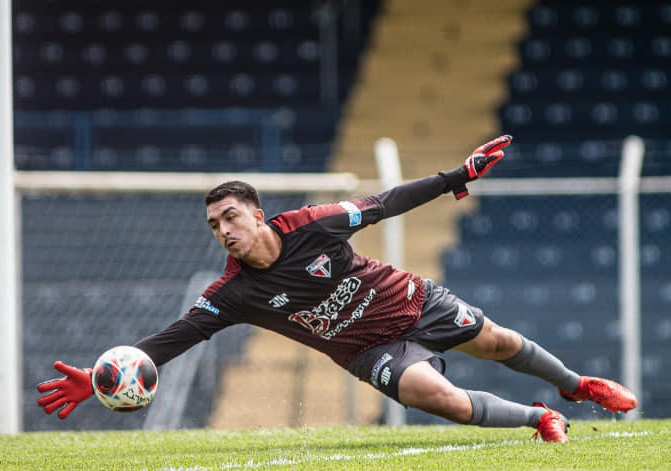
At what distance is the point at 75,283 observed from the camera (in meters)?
9.66

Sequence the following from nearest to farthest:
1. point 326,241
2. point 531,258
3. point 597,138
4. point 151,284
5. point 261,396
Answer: point 326,241 < point 261,396 < point 151,284 < point 531,258 < point 597,138

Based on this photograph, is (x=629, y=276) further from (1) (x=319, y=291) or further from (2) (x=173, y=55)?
Result: (2) (x=173, y=55)

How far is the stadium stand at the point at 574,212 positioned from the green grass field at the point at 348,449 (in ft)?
12.1

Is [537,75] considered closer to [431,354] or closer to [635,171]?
[635,171]

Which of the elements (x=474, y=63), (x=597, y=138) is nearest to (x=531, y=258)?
(x=597, y=138)

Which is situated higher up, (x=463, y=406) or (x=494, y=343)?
(x=494, y=343)

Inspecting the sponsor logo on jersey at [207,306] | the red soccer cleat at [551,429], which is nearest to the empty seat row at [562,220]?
the red soccer cleat at [551,429]

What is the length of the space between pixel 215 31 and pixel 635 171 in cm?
755

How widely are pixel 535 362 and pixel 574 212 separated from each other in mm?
6356

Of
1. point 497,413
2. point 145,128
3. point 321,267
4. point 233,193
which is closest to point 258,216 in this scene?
point 233,193

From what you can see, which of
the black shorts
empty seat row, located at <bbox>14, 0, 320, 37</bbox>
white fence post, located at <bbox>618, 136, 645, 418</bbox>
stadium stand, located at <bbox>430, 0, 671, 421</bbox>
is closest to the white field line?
the black shorts

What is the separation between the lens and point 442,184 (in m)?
4.55

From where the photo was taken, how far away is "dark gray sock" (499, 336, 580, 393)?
16.0ft

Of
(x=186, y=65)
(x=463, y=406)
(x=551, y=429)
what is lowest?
(x=551, y=429)
